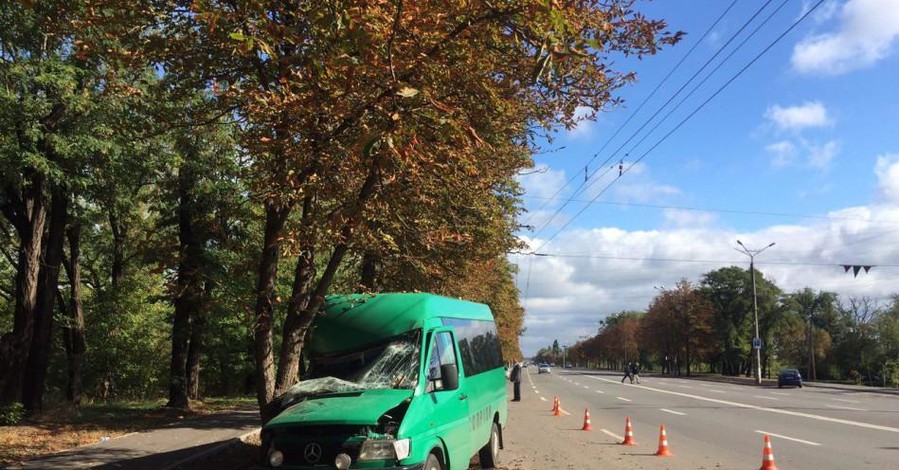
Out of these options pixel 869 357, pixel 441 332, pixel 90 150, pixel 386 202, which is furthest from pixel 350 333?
pixel 869 357

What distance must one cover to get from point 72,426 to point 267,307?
30.1 ft

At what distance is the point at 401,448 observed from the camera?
592 cm

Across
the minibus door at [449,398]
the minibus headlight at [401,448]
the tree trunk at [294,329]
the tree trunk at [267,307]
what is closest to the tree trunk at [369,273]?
the tree trunk at [294,329]

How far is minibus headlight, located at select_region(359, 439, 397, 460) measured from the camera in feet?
19.3

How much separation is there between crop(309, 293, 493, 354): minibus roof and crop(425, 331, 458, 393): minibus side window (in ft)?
0.92

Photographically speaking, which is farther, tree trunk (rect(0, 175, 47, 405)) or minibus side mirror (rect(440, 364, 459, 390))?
tree trunk (rect(0, 175, 47, 405))

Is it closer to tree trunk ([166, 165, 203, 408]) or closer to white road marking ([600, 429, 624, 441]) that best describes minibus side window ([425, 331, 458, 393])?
white road marking ([600, 429, 624, 441])

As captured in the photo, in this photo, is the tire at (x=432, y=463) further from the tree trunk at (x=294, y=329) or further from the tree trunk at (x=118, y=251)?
the tree trunk at (x=118, y=251)

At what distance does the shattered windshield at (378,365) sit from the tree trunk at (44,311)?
13033 mm

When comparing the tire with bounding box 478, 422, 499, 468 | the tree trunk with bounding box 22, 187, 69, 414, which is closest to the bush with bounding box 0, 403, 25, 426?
the tree trunk with bounding box 22, 187, 69, 414

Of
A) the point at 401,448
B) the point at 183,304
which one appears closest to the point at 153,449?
the point at 401,448

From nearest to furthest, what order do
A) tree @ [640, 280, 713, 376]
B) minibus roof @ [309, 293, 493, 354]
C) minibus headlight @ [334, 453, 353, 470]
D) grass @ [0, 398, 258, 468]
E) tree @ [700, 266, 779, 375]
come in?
minibus headlight @ [334, 453, 353, 470] → minibus roof @ [309, 293, 493, 354] → grass @ [0, 398, 258, 468] → tree @ [640, 280, 713, 376] → tree @ [700, 266, 779, 375]

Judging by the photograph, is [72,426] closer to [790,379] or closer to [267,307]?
[267,307]

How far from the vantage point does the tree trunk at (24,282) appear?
1634 centimetres
